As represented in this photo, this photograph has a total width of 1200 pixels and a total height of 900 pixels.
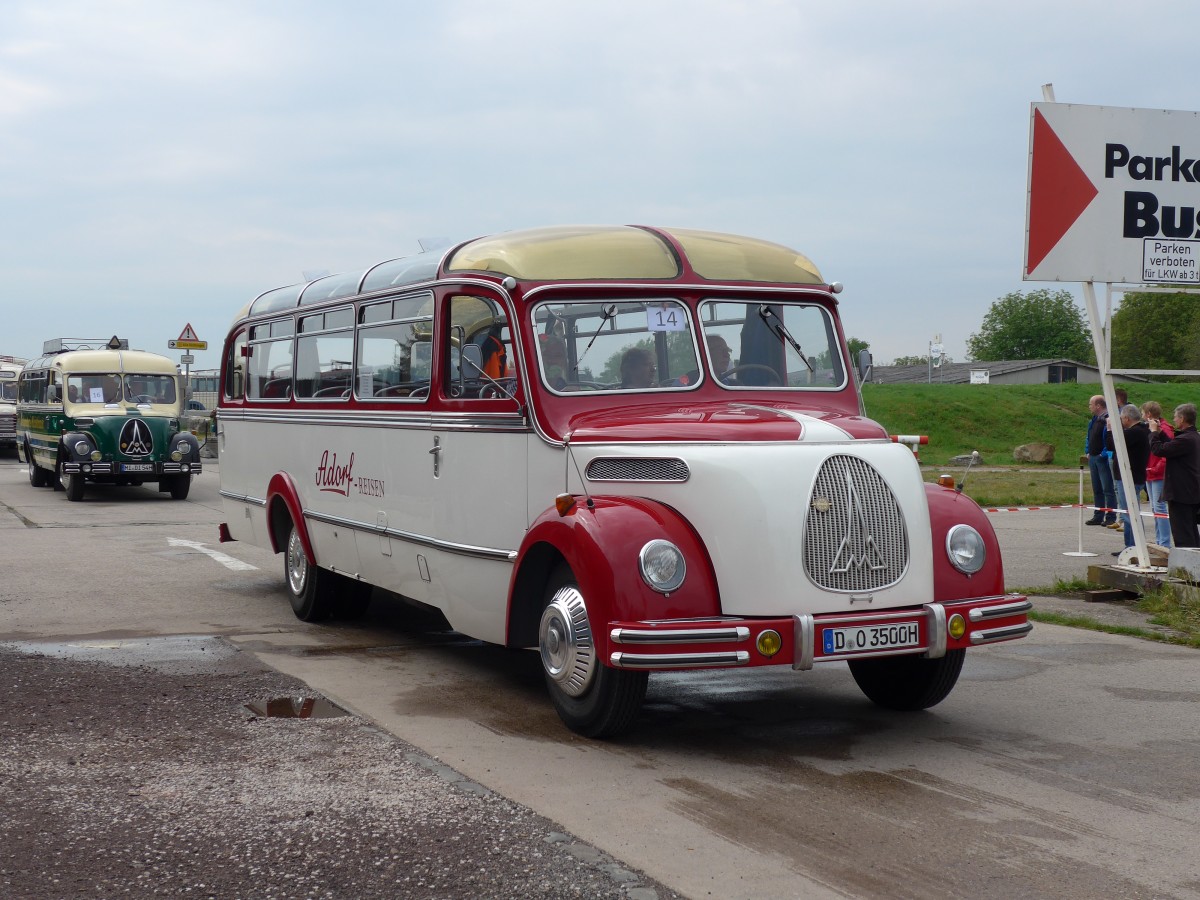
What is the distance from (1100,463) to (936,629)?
12.9m

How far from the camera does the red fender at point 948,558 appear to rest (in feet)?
→ 22.1

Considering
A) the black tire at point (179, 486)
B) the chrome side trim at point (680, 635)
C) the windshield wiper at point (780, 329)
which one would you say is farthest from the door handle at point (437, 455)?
the black tire at point (179, 486)

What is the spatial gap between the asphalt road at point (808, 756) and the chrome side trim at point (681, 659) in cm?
48

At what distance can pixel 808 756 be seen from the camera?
21.0 ft

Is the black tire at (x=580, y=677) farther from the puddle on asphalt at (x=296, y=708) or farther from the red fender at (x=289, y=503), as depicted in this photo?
the red fender at (x=289, y=503)

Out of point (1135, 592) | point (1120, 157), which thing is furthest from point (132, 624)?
point (1120, 157)

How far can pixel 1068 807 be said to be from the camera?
5.53 metres

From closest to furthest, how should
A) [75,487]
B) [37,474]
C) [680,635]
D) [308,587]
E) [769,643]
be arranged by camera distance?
[680,635], [769,643], [308,587], [75,487], [37,474]

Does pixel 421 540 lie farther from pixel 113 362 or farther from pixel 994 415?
pixel 994 415

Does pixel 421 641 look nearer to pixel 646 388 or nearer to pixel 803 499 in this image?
pixel 646 388

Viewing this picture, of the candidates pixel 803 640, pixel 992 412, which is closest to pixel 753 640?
pixel 803 640

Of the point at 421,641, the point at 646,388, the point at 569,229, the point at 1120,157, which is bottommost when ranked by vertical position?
the point at 421,641

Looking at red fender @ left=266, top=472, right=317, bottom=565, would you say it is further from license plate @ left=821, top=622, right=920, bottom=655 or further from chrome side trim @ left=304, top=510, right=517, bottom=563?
license plate @ left=821, top=622, right=920, bottom=655

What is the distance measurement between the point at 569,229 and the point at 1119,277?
19.1ft
